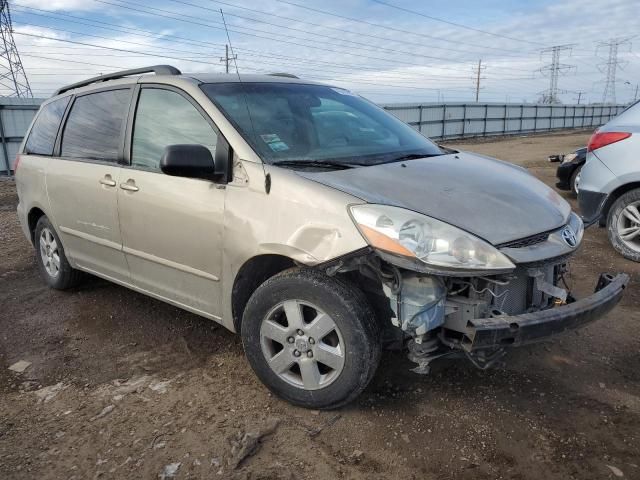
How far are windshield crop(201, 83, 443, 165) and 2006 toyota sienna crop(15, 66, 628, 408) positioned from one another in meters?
0.01

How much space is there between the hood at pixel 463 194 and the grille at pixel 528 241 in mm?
19

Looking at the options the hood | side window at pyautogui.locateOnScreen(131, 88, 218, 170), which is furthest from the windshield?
the hood

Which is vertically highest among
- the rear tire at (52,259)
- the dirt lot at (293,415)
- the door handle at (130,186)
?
the door handle at (130,186)

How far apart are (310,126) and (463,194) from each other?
113 centimetres

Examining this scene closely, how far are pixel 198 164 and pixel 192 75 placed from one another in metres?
0.89

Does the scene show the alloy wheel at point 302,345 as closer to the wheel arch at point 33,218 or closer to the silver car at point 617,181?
the wheel arch at point 33,218

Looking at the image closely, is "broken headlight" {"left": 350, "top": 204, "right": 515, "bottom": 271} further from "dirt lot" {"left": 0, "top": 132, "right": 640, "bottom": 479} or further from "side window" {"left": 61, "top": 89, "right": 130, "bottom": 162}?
"side window" {"left": 61, "top": 89, "right": 130, "bottom": 162}

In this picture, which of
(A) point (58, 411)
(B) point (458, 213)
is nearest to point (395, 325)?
(B) point (458, 213)

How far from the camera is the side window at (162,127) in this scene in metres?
3.14

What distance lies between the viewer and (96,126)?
3982mm

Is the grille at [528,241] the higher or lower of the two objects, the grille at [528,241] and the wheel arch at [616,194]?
the higher

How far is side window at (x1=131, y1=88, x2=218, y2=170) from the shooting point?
3.14m

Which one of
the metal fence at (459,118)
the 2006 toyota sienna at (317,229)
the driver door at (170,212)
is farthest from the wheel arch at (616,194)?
the metal fence at (459,118)

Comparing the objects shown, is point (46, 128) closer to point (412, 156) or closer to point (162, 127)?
point (162, 127)
